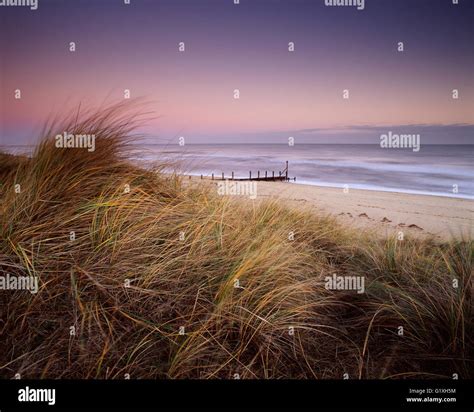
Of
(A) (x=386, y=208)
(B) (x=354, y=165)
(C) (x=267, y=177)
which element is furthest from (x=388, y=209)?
(C) (x=267, y=177)

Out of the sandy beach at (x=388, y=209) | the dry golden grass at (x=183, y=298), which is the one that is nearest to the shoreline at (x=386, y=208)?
the sandy beach at (x=388, y=209)

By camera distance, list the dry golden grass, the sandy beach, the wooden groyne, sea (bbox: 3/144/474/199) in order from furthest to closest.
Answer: the wooden groyne, the sandy beach, sea (bbox: 3/144/474/199), the dry golden grass

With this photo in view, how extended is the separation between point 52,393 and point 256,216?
1929 mm

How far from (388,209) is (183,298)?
3.66 meters

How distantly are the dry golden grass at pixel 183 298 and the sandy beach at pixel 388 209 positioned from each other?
44.9 inches

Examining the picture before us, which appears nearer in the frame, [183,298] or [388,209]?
[183,298]

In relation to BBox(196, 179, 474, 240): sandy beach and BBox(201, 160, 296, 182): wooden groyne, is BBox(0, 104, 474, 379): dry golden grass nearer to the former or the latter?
BBox(196, 179, 474, 240): sandy beach

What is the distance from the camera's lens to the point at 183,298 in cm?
198

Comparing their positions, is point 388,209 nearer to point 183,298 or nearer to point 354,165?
point 354,165

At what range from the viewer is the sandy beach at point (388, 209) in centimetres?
368

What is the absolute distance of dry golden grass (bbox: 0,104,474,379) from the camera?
181 cm

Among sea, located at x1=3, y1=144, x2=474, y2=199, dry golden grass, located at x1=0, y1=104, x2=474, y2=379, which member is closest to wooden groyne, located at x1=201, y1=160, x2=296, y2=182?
sea, located at x1=3, y1=144, x2=474, y2=199

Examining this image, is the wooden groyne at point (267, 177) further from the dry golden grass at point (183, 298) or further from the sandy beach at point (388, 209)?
the dry golden grass at point (183, 298)

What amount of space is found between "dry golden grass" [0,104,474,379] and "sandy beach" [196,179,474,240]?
1140 millimetres
